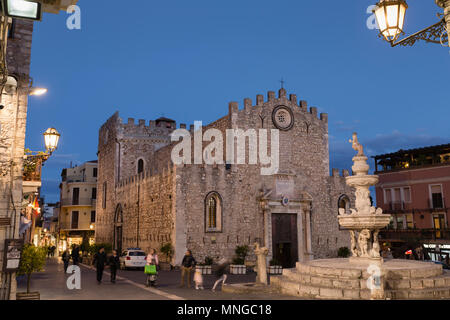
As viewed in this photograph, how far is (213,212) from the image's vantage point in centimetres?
2352

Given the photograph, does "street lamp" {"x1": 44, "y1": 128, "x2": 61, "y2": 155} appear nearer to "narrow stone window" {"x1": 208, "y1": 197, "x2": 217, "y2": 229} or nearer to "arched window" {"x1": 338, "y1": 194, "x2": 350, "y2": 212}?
"narrow stone window" {"x1": 208, "y1": 197, "x2": 217, "y2": 229}

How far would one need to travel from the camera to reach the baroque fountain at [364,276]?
9.63 m

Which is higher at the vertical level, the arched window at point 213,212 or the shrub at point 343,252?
the arched window at point 213,212

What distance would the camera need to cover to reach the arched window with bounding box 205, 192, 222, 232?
76.0 feet

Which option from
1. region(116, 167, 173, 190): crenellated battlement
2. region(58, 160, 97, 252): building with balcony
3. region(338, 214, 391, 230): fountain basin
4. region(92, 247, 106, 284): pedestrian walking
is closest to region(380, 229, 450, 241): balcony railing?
region(116, 167, 173, 190): crenellated battlement

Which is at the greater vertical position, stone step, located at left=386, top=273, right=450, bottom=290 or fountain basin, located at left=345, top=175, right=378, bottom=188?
fountain basin, located at left=345, top=175, right=378, bottom=188

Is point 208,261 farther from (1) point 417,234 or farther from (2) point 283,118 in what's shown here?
(1) point 417,234

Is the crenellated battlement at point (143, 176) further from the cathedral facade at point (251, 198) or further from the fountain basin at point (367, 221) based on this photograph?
the fountain basin at point (367, 221)

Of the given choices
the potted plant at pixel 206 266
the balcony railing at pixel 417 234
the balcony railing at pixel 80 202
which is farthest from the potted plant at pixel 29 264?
the balcony railing at pixel 80 202

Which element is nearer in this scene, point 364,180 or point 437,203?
point 364,180

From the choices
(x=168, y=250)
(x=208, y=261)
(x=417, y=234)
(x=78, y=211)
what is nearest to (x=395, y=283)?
(x=208, y=261)

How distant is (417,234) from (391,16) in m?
32.2

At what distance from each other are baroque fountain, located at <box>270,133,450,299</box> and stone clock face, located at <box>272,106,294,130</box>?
14025 millimetres

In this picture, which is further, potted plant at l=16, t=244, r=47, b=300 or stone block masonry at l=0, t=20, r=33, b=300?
potted plant at l=16, t=244, r=47, b=300
